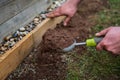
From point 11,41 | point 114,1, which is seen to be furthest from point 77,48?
point 114,1

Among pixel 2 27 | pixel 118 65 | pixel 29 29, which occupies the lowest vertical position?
pixel 118 65

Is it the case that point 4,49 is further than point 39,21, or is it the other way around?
point 39,21

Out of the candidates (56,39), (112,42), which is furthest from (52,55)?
(112,42)

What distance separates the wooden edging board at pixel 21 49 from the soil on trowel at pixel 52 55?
74 millimetres

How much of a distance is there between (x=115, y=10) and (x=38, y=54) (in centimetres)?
177

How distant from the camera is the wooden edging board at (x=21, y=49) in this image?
8.78ft

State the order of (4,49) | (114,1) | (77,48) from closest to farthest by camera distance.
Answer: (4,49) < (77,48) < (114,1)

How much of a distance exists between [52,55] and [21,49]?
39 centimetres

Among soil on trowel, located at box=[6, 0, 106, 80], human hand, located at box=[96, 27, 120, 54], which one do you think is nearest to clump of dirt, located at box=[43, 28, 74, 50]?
soil on trowel, located at box=[6, 0, 106, 80]

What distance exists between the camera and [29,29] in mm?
3383

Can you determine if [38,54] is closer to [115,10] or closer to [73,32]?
[73,32]

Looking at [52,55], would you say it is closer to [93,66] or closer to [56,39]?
[56,39]

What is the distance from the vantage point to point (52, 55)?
10.0ft

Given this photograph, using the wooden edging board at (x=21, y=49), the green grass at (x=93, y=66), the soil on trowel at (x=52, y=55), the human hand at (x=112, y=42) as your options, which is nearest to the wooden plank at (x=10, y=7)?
the wooden edging board at (x=21, y=49)
